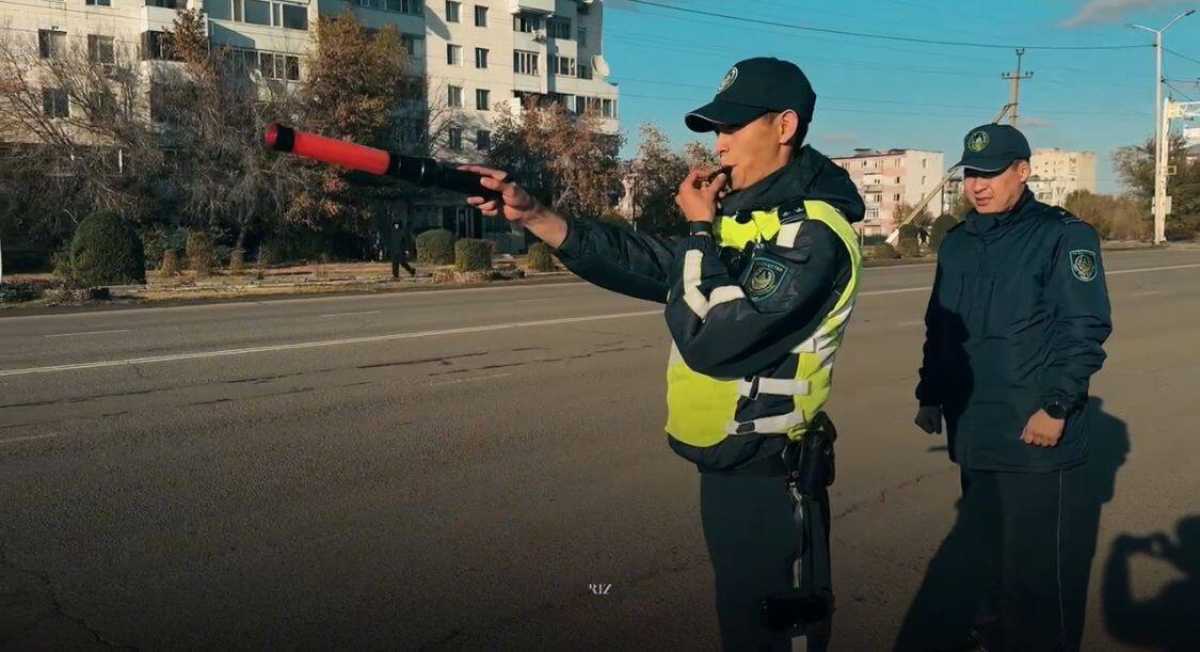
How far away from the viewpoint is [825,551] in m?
2.27

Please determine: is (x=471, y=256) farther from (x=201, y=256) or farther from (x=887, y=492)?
(x=887, y=492)

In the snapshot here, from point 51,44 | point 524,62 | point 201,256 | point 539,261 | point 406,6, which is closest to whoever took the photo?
point 201,256

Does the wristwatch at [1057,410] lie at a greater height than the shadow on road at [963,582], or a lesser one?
greater

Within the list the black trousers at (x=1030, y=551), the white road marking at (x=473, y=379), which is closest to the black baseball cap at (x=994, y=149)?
the black trousers at (x=1030, y=551)

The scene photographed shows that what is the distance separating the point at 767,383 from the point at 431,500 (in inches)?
141

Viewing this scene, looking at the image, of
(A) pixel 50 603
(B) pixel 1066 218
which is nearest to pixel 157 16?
(A) pixel 50 603

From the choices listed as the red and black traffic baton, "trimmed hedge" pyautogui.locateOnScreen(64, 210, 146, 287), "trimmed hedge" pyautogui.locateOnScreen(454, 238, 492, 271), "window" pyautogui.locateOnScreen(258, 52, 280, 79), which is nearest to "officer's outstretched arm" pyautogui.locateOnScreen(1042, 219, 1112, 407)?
the red and black traffic baton

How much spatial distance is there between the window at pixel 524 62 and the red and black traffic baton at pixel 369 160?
59841mm

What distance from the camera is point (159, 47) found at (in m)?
41.5

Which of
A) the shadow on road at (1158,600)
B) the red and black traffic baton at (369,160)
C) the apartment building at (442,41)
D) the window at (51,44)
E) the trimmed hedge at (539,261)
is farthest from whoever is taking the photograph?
the apartment building at (442,41)

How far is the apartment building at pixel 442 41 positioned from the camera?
41062mm

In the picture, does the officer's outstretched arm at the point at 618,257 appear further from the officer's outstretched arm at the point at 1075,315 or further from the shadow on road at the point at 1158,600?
the shadow on road at the point at 1158,600

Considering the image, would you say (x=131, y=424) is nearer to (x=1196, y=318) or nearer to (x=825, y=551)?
(x=825, y=551)

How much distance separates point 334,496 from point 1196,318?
14.9 metres
